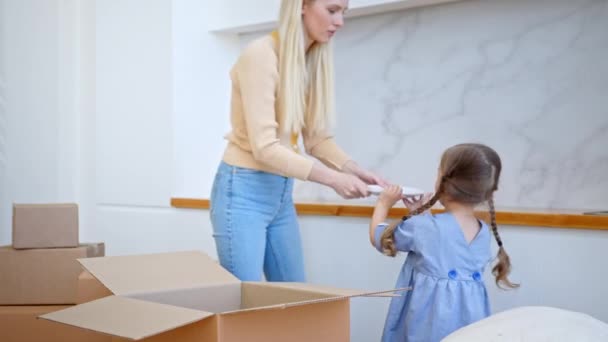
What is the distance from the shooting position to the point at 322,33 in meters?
1.90

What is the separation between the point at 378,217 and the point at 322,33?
467mm

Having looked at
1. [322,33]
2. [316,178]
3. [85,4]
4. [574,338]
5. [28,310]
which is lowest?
[28,310]

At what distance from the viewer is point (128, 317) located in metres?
1.04

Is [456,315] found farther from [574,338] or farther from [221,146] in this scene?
[221,146]

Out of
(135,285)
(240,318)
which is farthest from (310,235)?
(240,318)

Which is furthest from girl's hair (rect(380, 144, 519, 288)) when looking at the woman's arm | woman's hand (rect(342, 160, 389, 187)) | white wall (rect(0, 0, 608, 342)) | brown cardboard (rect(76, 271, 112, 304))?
white wall (rect(0, 0, 608, 342))

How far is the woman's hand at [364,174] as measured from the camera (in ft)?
6.43

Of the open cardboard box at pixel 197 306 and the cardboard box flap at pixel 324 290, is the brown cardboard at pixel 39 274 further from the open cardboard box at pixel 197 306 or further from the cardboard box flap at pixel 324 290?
the cardboard box flap at pixel 324 290

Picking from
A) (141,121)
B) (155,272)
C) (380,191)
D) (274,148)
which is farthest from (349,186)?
(141,121)

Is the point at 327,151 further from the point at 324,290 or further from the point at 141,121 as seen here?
the point at 141,121

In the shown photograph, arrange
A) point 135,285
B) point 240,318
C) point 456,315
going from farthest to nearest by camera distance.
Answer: point 456,315, point 135,285, point 240,318

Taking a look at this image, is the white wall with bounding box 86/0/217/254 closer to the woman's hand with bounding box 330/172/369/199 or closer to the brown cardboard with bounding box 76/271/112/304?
the woman's hand with bounding box 330/172/369/199

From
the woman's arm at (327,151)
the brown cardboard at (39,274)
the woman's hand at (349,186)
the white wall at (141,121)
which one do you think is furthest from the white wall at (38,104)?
the woman's hand at (349,186)

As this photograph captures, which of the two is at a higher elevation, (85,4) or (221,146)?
(85,4)
